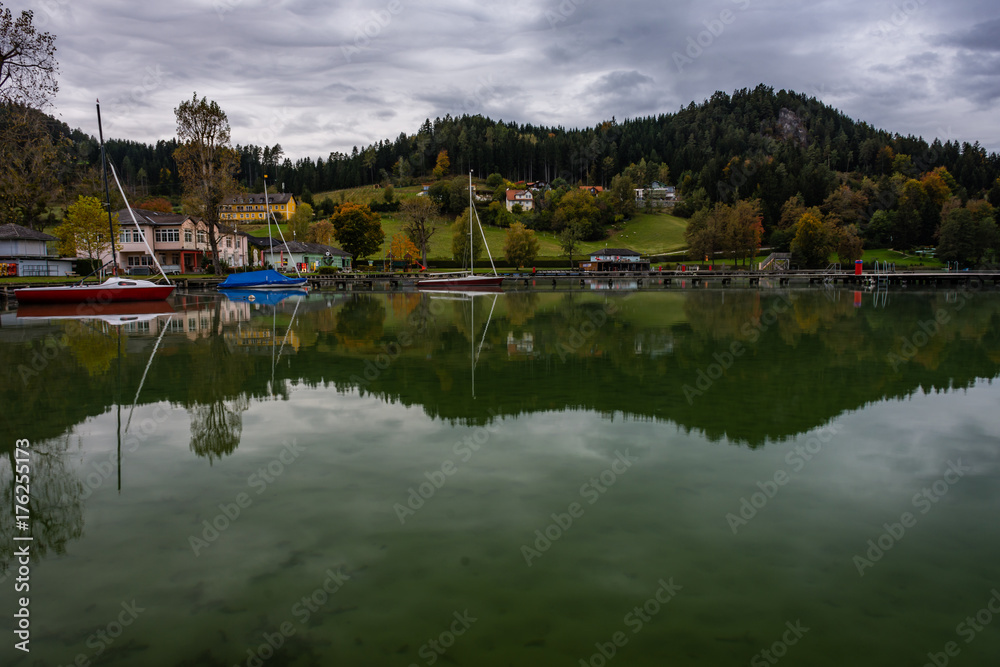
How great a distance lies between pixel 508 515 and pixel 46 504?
548 cm

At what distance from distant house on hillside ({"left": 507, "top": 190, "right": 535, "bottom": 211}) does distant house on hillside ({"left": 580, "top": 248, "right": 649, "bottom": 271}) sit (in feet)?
155

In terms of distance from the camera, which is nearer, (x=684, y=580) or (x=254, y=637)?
(x=254, y=637)

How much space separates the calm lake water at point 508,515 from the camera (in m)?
4.94

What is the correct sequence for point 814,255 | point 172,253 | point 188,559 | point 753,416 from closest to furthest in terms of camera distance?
point 188,559, point 753,416, point 172,253, point 814,255

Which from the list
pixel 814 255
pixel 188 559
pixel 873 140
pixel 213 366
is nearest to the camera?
pixel 188 559

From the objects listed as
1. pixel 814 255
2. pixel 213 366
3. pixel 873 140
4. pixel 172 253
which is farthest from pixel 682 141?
pixel 213 366

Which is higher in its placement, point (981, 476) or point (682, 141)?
point (682, 141)

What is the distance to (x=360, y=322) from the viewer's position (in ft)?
92.9

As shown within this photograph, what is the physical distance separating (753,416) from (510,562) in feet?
22.5

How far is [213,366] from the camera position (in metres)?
16.6

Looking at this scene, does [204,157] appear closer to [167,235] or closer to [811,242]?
[167,235]

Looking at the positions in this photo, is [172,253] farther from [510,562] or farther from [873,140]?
[873,140]

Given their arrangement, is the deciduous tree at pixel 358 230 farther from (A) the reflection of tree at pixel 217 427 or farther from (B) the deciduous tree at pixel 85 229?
(A) the reflection of tree at pixel 217 427

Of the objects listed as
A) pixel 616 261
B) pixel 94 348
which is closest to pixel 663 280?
pixel 616 261
